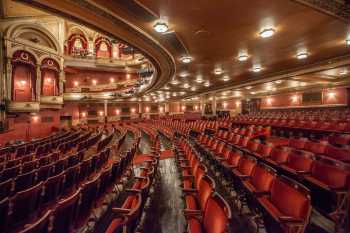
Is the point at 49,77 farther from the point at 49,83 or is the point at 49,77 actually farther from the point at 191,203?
the point at 191,203

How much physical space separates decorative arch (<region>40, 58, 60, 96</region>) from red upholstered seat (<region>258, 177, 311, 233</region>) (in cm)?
1670

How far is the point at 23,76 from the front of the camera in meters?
13.1

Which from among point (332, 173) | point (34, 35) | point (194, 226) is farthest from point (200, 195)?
point (34, 35)

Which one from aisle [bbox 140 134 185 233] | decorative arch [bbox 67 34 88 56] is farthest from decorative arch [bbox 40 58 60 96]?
aisle [bbox 140 134 185 233]

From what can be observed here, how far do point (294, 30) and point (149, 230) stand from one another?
5.47m

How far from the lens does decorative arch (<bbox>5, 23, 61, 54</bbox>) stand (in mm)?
12116

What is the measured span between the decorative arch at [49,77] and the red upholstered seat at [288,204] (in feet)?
54.8

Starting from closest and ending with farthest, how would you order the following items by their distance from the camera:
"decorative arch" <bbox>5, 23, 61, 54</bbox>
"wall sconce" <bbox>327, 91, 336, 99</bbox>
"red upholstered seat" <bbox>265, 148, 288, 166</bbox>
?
"red upholstered seat" <bbox>265, 148, 288, 166</bbox> < "decorative arch" <bbox>5, 23, 61, 54</bbox> < "wall sconce" <bbox>327, 91, 336, 99</bbox>

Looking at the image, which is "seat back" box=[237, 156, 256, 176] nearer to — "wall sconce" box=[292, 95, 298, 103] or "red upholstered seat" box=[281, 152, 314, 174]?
"red upholstered seat" box=[281, 152, 314, 174]

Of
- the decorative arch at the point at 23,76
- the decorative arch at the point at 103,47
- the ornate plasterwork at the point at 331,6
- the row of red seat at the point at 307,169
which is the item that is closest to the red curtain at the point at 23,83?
the decorative arch at the point at 23,76

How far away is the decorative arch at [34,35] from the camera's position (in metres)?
12.1

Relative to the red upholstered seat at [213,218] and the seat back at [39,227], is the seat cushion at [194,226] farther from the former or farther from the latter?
the seat back at [39,227]

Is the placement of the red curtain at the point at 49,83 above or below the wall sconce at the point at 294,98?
above

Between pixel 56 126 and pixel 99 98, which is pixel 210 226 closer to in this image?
pixel 56 126
